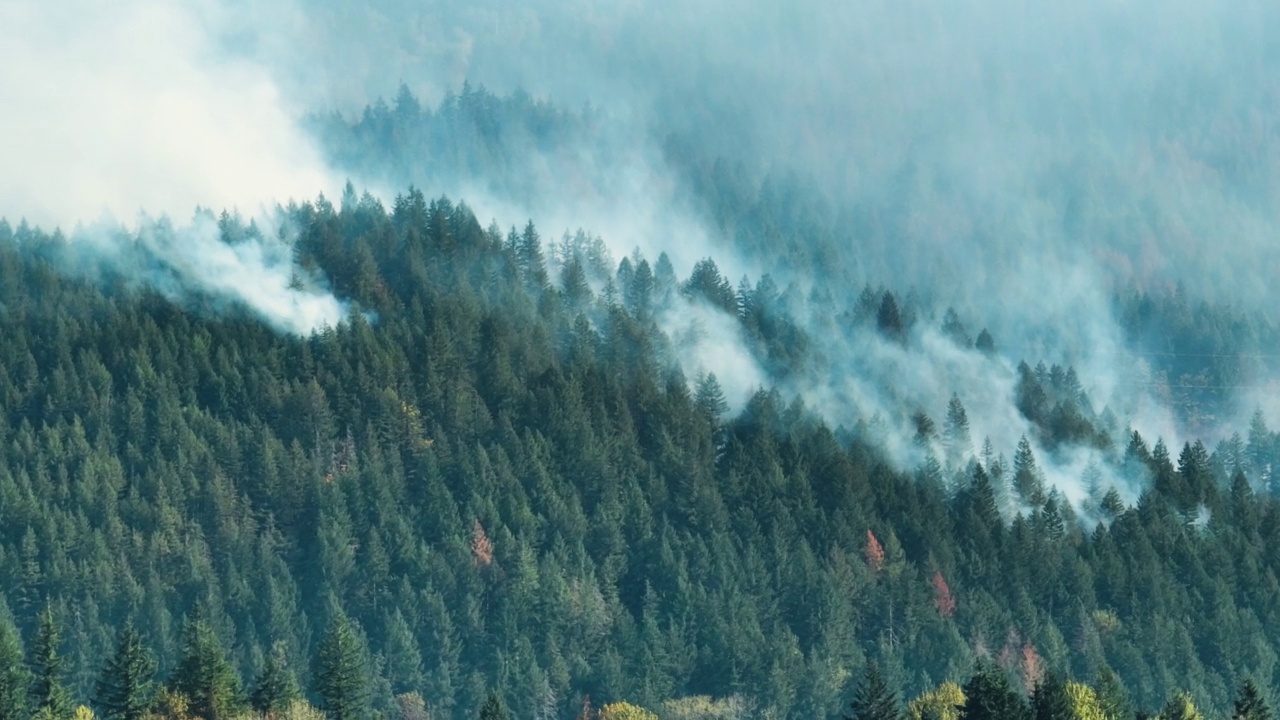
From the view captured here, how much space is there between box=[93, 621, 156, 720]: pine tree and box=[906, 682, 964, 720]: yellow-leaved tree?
36074 millimetres

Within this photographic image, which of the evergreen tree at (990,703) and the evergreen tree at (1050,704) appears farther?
the evergreen tree at (1050,704)

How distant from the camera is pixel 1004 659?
178625 mm

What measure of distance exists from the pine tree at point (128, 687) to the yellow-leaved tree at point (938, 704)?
118 ft

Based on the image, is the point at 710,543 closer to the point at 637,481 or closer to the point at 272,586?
the point at 637,481

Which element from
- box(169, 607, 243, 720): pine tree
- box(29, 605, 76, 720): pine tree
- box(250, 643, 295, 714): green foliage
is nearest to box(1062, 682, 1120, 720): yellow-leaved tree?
box(250, 643, 295, 714): green foliage

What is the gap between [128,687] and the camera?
418 ft

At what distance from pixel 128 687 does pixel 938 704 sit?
4333 centimetres

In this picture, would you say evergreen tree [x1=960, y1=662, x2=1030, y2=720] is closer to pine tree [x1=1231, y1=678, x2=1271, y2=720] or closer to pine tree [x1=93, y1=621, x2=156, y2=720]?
pine tree [x1=1231, y1=678, x2=1271, y2=720]

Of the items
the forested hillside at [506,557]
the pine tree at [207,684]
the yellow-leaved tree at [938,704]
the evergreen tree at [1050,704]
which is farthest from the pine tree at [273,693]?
the evergreen tree at [1050,704]

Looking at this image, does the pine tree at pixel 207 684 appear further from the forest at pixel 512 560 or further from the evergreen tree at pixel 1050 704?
the evergreen tree at pixel 1050 704

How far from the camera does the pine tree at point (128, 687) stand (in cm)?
12725

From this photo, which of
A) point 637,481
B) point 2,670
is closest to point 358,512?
point 637,481

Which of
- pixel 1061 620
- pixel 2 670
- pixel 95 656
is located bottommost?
pixel 2 670

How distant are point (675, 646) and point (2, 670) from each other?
2140 inches
